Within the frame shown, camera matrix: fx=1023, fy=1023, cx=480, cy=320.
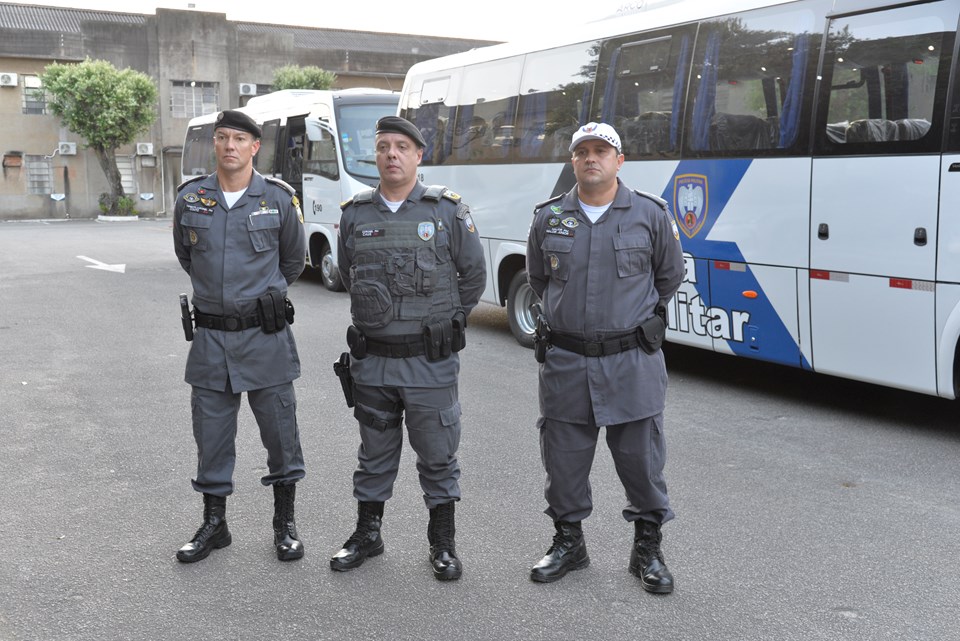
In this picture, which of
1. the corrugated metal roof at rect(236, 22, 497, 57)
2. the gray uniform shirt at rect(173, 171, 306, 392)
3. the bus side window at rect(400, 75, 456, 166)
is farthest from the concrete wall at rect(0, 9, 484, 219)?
the gray uniform shirt at rect(173, 171, 306, 392)

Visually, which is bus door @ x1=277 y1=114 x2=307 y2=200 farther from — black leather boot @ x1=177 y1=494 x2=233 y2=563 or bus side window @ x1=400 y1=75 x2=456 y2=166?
black leather boot @ x1=177 y1=494 x2=233 y2=563

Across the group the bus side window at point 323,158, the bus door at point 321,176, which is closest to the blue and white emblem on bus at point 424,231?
the bus door at point 321,176

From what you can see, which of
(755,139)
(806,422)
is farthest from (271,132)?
(806,422)

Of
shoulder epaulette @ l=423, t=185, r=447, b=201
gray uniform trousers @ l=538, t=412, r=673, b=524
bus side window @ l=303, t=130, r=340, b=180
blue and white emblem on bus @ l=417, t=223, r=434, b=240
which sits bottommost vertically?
gray uniform trousers @ l=538, t=412, r=673, b=524

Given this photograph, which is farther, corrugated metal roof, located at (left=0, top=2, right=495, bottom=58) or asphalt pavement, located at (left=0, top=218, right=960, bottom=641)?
corrugated metal roof, located at (left=0, top=2, right=495, bottom=58)

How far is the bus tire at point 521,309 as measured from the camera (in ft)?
32.5

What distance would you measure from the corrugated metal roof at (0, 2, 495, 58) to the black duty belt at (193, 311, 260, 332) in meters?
37.1

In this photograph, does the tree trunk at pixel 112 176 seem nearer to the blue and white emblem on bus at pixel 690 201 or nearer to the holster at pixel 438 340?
the blue and white emblem on bus at pixel 690 201

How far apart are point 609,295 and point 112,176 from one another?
35.5 m

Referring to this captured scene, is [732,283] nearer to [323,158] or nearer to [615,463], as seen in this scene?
[615,463]

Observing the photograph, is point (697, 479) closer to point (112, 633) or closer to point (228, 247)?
point (228, 247)

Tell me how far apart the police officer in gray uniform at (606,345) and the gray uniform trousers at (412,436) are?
16.6 inches

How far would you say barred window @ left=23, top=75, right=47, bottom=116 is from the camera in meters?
36.9

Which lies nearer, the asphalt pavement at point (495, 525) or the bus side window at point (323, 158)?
A: the asphalt pavement at point (495, 525)
